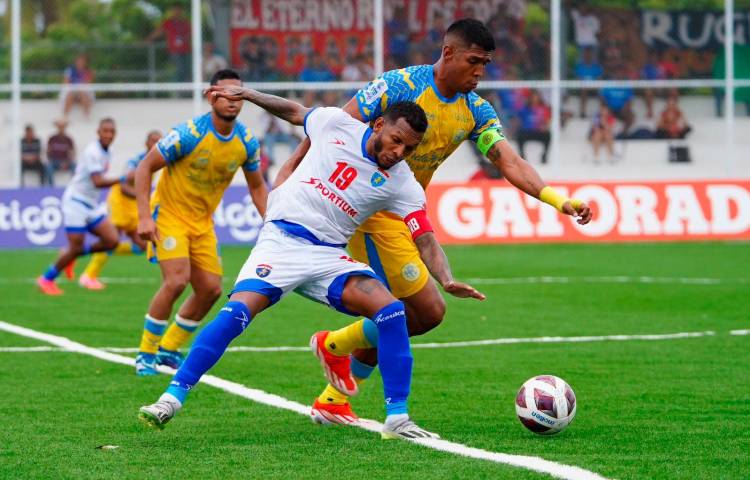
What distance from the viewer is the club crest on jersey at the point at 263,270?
23.3 feet

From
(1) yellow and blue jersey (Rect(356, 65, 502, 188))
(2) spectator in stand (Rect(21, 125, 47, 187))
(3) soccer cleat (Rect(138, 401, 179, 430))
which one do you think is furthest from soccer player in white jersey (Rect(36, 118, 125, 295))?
(2) spectator in stand (Rect(21, 125, 47, 187))

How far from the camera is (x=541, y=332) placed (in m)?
12.2

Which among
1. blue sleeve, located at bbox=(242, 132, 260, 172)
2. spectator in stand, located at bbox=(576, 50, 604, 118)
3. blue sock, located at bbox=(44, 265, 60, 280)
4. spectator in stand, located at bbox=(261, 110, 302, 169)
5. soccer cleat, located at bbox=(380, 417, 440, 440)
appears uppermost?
spectator in stand, located at bbox=(576, 50, 604, 118)

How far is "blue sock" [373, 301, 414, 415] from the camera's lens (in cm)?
710

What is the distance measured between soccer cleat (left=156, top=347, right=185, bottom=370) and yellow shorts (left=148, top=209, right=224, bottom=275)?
70cm

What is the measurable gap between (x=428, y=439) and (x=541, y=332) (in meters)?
5.43

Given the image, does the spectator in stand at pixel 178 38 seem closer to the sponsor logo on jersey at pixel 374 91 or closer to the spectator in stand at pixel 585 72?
the spectator in stand at pixel 585 72

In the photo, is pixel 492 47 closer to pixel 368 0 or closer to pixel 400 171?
pixel 400 171

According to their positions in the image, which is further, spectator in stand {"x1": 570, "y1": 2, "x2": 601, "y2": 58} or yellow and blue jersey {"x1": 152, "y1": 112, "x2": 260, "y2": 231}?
spectator in stand {"x1": 570, "y1": 2, "x2": 601, "y2": 58}

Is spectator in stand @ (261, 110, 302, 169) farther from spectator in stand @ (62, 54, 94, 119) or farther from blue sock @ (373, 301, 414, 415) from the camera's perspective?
blue sock @ (373, 301, 414, 415)

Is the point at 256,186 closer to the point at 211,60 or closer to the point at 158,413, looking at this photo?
the point at 158,413

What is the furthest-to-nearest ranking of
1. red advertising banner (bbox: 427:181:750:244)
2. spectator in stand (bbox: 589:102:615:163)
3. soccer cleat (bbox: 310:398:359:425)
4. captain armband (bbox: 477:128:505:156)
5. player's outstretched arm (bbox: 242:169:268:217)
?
spectator in stand (bbox: 589:102:615:163) < red advertising banner (bbox: 427:181:750:244) < player's outstretched arm (bbox: 242:169:268:217) < captain armband (bbox: 477:128:505:156) < soccer cleat (bbox: 310:398:359:425)

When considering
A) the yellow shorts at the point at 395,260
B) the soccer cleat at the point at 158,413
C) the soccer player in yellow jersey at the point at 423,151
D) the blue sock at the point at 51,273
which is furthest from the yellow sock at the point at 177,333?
the blue sock at the point at 51,273

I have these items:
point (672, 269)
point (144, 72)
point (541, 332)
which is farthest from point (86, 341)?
point (144, 72)
